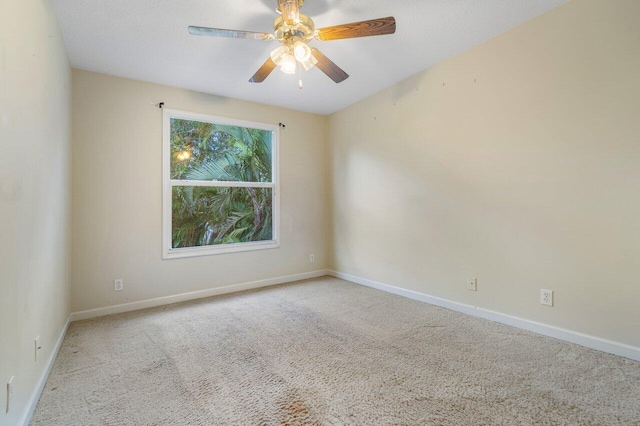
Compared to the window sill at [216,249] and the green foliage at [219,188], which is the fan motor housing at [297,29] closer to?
the green foliage at [219,188]

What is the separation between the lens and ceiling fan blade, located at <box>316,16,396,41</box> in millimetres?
1847

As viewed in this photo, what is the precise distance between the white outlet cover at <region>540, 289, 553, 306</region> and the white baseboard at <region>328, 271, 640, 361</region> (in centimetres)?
18

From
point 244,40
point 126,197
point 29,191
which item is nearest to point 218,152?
point 126,197

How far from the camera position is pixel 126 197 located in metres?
3.15

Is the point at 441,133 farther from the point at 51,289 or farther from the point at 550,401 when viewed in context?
the point at 51,289

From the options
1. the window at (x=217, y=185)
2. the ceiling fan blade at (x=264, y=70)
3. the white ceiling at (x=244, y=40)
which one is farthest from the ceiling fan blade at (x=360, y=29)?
the window at (x=217, y=185)

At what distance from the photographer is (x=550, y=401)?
5.26 feet

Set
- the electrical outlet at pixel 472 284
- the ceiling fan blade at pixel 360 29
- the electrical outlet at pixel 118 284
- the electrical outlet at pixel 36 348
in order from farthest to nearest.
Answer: the electrical outlet at pixel 118 284 → the electrical outlet at pixel 472 284 → the ceiling fan blade at pixel 360 29 → the electrical outlet at pixel 36 348

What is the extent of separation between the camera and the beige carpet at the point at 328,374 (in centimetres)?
153

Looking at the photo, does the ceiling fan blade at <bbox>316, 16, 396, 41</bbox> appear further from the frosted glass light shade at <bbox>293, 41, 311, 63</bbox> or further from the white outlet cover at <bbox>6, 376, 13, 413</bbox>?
the white outlet cover at <bbox>6, 376, 13, 413</bbox>

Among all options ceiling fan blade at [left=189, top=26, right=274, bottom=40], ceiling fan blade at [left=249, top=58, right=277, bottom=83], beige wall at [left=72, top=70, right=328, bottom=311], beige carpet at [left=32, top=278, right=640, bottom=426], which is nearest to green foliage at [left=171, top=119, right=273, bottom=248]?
beige wall at [left=72, top=70, right=328, bottom=311]

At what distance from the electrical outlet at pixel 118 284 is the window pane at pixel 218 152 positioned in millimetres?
1240

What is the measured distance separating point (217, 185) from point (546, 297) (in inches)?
141

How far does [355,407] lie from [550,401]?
105 cm
